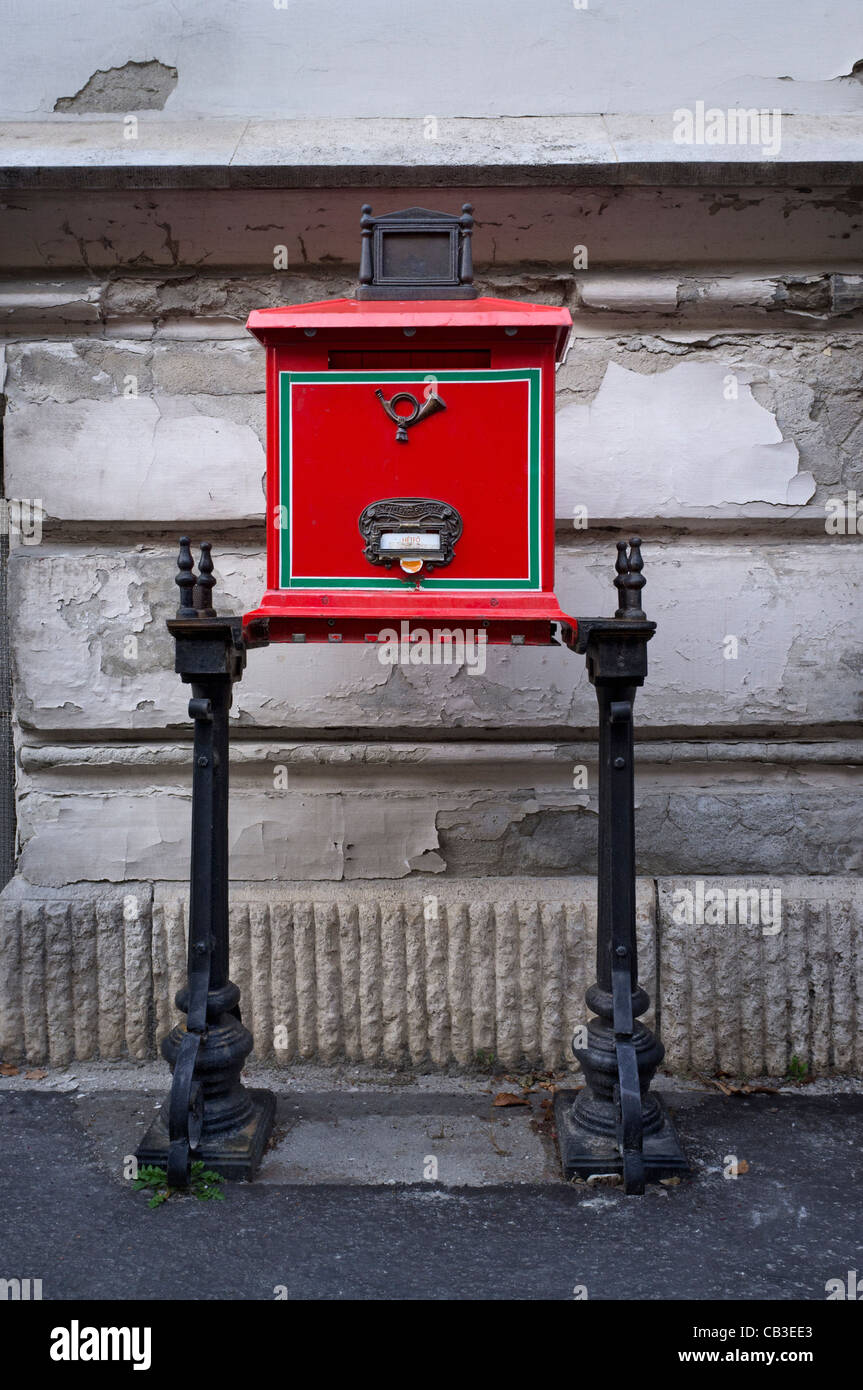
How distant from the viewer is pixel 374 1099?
3207 mm

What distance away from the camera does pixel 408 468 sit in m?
2.48

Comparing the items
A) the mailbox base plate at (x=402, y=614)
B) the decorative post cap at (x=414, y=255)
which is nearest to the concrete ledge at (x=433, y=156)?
the decorative post cap at (x=414, y=255)

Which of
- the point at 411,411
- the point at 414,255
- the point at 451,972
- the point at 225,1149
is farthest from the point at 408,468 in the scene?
the point at 225,1149

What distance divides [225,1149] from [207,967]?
458 mm

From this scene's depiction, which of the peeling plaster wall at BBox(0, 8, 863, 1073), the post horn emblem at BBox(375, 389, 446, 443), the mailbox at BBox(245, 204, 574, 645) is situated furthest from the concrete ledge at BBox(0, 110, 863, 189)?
the post horn emblem at BBox(375, 389, 446, 443)

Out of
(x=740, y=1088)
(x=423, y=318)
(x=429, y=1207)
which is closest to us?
(x=423, y=318)

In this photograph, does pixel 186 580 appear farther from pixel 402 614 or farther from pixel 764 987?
pixel 764 987

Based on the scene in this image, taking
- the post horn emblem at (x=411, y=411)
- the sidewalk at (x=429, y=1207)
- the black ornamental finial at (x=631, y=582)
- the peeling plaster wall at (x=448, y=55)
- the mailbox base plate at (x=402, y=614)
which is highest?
the peeling plaster wall at (x=448, y=55)

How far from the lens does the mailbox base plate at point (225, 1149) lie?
8.76 feet

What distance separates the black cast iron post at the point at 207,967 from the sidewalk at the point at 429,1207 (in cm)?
11

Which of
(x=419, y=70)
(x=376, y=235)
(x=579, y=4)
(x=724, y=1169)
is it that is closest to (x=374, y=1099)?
(x=724, y=1169)

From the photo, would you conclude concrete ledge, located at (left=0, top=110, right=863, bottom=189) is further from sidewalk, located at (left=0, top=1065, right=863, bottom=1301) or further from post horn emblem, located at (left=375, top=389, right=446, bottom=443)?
sidewalk, located at (left=0, top=1065, right=863, bottom=1301)

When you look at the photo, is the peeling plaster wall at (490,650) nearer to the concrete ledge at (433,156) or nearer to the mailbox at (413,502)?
the concrete ledge at (433,156)

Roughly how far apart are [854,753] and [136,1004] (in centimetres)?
244
